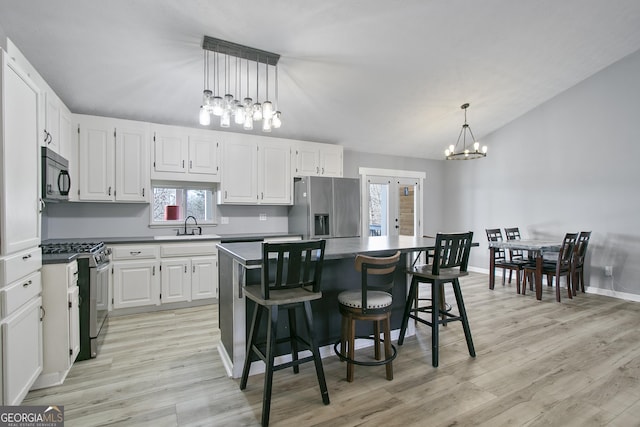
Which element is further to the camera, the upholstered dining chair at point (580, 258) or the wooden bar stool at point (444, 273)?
the upholstered dining chair at point (580, 258)

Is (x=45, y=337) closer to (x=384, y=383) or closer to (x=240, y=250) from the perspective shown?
(x=240, y=250)

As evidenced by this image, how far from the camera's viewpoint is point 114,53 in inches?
114

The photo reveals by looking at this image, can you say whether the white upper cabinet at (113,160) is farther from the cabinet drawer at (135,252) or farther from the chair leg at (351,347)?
the chair leg at (351,347)

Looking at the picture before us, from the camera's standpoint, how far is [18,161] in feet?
6.01

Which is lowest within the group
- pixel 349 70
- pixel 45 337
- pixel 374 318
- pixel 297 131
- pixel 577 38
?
pixel 45 337

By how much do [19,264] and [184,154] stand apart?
8.53ft

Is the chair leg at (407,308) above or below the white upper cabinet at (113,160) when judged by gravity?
below

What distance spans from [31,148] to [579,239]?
235 inches

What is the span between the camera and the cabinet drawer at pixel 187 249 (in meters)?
3.85

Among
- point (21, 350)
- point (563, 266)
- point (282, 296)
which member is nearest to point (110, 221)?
point (21, 350)

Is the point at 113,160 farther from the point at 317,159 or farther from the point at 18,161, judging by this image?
the point at 317,159

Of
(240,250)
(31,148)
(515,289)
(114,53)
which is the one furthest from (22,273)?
(515,289)

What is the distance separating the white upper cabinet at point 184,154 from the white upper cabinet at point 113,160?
0.13 meters

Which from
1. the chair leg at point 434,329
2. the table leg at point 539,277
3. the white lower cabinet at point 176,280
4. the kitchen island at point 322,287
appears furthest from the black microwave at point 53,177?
the table leg at point 539,277
